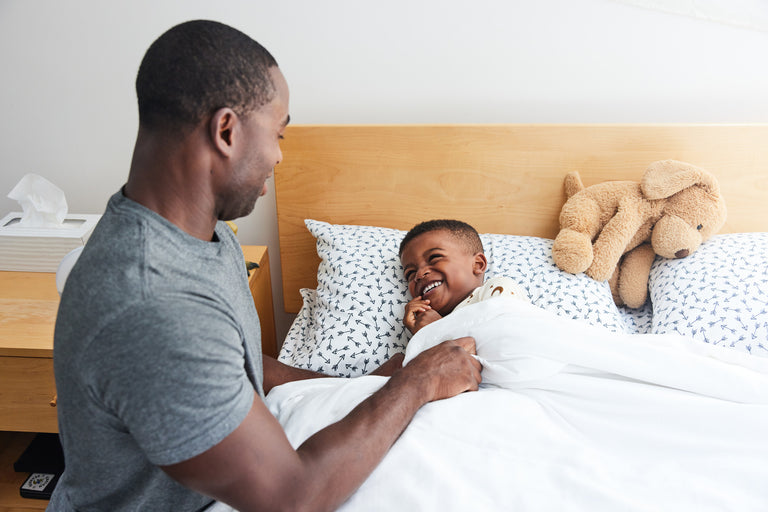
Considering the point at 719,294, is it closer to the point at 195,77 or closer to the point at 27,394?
the point at 195,77

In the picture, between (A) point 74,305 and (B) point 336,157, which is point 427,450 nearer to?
(A) point 74,305

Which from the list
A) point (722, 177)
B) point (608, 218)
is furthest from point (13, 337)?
point (722, 177)

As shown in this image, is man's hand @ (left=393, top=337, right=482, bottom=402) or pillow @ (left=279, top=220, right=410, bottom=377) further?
pillow @ (left=279, top=220, right=410, bottom=377)

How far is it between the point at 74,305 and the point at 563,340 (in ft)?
2.81

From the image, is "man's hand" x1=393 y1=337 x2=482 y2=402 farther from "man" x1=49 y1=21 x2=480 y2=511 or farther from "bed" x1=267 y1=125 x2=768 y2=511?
"man" x1=49 y1=21 x2=480 y2=511

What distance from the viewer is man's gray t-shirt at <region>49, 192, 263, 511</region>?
2.20ft

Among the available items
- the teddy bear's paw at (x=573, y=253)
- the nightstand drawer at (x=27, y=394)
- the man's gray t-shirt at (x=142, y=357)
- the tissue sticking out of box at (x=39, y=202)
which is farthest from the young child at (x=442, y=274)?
the tissue sticking out of box at (x=39, y=202)

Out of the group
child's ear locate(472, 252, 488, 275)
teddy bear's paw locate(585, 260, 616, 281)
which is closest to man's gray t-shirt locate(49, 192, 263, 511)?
child's ear locate(472, 252, 488, 275)

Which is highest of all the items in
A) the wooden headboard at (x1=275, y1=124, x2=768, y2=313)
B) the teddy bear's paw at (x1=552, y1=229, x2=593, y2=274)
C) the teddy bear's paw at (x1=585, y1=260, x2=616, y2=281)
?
the wooden headboard at (x1=275, y1=124, x2=768, y2=313)

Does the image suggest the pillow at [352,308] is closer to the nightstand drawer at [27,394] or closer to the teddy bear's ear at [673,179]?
the nightstand drawer at [27,394]

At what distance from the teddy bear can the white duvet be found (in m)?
0.41

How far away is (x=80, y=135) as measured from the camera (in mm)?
1924

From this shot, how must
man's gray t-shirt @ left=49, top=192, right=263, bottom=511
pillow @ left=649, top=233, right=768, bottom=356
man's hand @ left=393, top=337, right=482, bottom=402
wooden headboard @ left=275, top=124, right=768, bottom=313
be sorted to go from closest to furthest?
1. man's gray t-shirt @ left=49, top=192, right=263, bottom=511
2. man's hand @ left=393, top=337, right=482, bottom=402
3. pillow @ left=649, top=233, right=768, bottom=356
4. wooden headboard @ left=275, top=124, right=768, bottom=313

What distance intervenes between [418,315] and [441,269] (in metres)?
0.14
